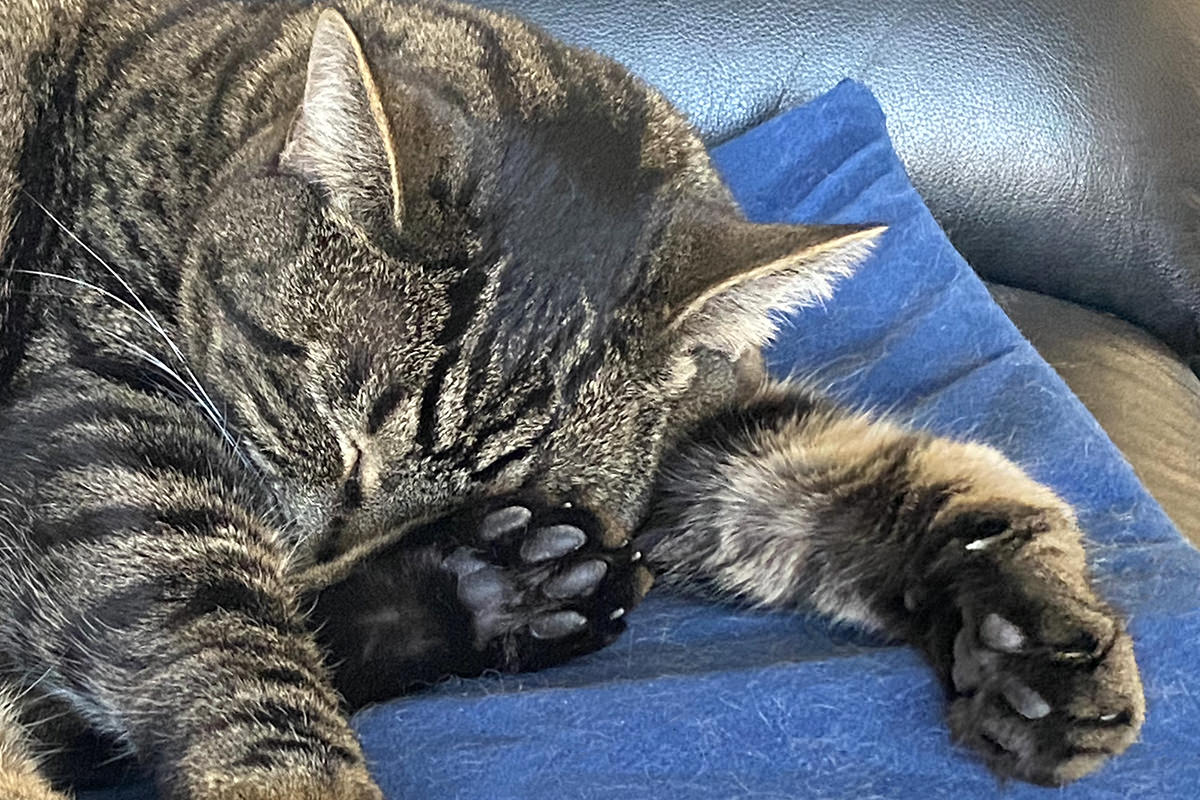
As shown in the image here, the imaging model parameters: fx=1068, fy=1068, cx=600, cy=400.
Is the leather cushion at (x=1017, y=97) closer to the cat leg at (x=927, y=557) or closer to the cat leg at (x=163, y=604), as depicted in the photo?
the cat leg at (x=927, y=557)

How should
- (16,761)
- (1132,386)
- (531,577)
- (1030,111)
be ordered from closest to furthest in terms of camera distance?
(16,761) → (531,577) → (1132,386) → (1030,111)

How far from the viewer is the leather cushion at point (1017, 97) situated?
4.92 feet

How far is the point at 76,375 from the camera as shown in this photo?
0.92 m

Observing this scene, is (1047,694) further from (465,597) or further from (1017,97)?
(1017,97)

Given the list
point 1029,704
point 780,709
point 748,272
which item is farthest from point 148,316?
point 1029,704

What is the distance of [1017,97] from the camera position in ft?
5.05

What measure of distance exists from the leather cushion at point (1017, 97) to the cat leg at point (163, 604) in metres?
0.92

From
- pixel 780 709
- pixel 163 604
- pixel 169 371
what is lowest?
pixel 780 709

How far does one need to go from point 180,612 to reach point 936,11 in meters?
1.32

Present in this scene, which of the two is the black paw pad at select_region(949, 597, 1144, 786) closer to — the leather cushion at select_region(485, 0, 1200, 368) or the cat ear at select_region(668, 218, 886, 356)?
the cat ear at select_region(668, 218, 886, 356)

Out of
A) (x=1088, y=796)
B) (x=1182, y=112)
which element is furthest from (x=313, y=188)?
(x=1182, y=112)

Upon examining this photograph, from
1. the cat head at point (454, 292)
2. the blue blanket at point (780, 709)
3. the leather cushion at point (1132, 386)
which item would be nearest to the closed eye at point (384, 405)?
the cat head at point (454, 292)

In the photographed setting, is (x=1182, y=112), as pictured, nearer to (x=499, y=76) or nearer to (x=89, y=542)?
(x=499, y=76)

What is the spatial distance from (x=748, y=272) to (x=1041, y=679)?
37 centimetres
